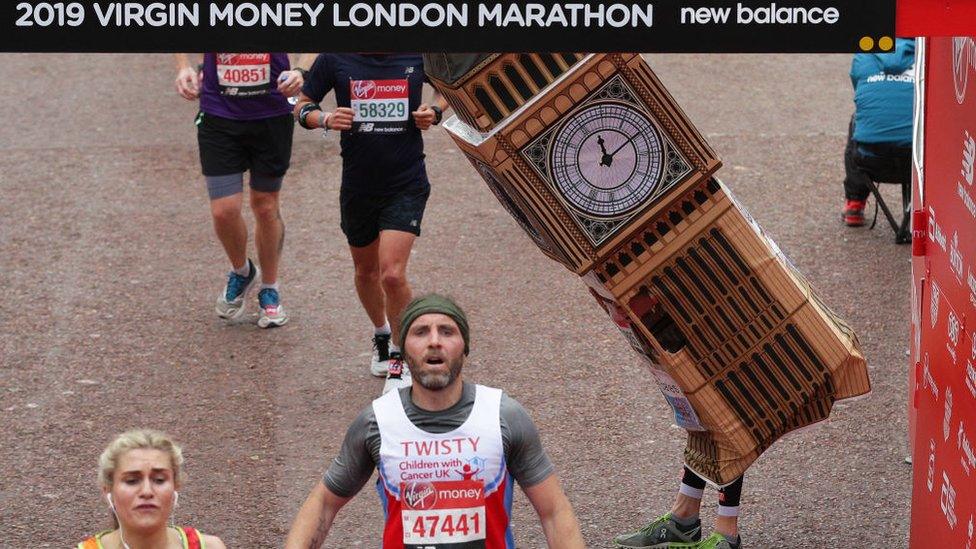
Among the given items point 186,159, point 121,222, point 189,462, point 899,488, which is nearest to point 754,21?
point 899,488

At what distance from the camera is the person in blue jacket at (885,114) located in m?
10.6

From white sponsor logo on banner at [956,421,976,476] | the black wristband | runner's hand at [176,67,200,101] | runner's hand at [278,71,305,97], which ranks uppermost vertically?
runner's hand at [176,67,200,101]

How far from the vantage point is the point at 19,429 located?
8.39 meters

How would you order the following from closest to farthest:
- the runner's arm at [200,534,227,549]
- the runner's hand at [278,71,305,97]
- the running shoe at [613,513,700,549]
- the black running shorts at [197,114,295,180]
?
the runner's arm at [200,534,227,549] < the running shoe at [613,513,700,549] < the runner's hand at [278,71,305,97] < the black running shorts at [197,114,295,180]

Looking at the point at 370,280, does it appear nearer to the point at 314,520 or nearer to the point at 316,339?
the point at 316,339

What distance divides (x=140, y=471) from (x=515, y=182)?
1.93m

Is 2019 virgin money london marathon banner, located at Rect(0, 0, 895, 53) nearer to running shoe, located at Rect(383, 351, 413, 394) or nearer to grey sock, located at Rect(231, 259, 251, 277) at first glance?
running shoe, located at Rect(383, 351, 413, 394)

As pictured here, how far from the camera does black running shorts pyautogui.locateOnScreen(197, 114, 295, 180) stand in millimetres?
9398

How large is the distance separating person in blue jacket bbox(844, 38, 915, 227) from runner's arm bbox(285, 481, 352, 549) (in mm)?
6293

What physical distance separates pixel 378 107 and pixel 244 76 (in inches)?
48.9

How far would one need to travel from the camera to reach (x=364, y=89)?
841 centimetres

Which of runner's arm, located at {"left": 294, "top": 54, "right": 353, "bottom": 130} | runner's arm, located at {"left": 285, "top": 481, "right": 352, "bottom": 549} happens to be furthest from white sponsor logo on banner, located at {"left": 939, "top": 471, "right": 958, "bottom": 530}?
runner's arm, located at {"left": 294, "top": 54, "right": 353, "bottom": 130}

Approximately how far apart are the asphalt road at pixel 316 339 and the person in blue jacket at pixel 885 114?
63 cm

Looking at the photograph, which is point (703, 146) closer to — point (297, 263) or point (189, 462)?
point (189, 462)
